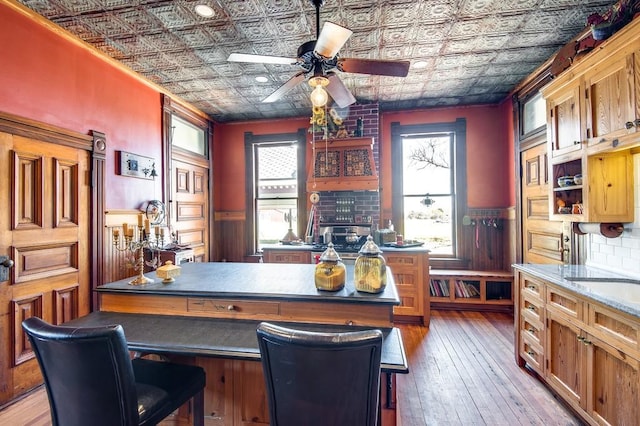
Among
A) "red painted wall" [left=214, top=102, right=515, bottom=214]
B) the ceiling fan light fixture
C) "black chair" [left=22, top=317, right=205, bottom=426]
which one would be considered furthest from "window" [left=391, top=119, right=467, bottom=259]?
"black chair" [left=22, top=317, right=205, bottom=426]

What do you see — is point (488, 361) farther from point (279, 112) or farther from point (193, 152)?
point (193, 152)

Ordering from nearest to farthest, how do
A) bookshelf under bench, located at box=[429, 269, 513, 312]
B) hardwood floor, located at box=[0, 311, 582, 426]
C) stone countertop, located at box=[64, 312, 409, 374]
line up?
stone countertop, located at box=[64, 312, 409, 374]
hardwood floor, located at box=[0, 311, 582, 426]
bookshelf under bench, located at box=[429, 269, 513, 312]

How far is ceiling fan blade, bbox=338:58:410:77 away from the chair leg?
2.22 meters

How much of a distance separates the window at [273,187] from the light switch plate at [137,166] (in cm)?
180

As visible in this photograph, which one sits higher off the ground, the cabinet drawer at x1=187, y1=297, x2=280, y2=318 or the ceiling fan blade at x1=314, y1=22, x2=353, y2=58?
the ceiling fan blade at x1=314, y1=22, x2=353, y2=58

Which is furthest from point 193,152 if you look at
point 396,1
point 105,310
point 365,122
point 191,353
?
point 191,353

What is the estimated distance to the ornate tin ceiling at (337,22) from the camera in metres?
2.36

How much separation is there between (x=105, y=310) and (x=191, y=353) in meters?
0.94

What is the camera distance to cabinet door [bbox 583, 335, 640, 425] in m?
1.54

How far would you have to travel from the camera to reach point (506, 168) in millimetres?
4441

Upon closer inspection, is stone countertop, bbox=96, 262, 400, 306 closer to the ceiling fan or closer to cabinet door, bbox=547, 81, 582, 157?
the ceiling fan

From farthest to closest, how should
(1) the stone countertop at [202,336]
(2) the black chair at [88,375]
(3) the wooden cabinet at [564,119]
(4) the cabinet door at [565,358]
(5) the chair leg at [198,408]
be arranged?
(3) the wooden cabinet at [564,119], (4) the cabinet door at [565,358], (5) the chair leg at [198,408], (1) the stone countertop at [202,336], (2) the black chair at [88,375]

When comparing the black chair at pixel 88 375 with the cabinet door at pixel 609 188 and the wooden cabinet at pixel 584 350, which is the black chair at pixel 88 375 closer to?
the wooden cabinet at pixel 584 350

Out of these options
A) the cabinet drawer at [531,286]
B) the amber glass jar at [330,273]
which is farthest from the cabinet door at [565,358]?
the amber glass jar at [330,273]
